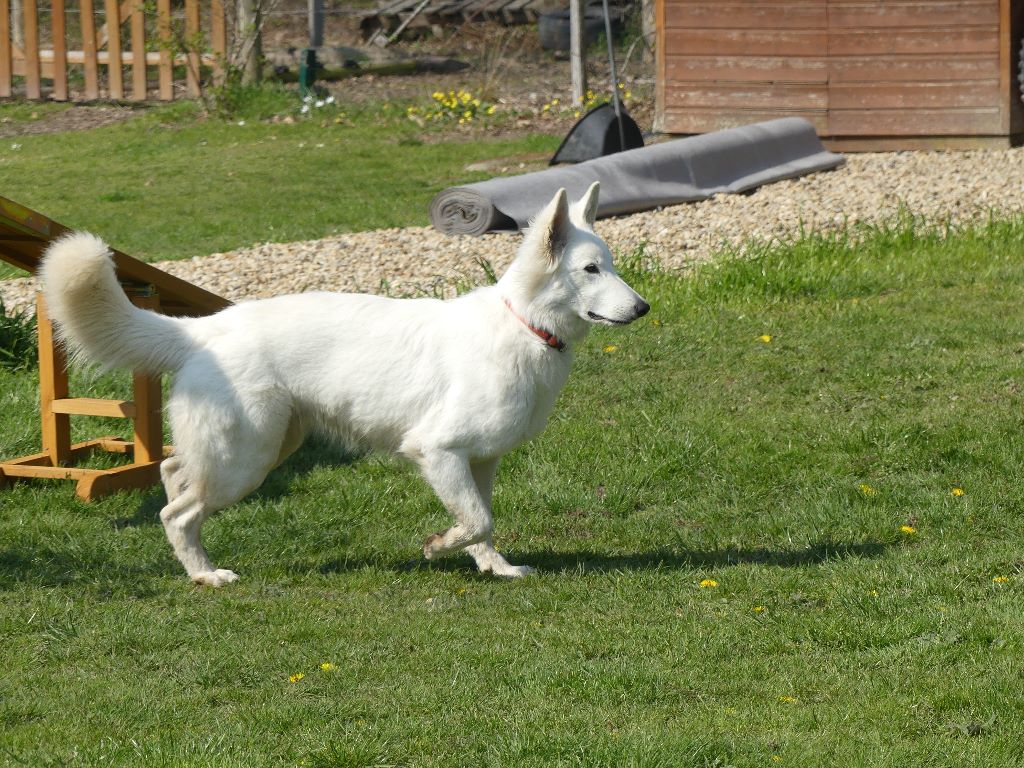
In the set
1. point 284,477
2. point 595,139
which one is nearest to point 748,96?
point 595,139

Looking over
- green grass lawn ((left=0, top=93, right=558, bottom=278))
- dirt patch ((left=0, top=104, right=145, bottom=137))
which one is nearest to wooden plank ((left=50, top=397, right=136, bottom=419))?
green grass lawn ((left=0, top=93, right=558, bottom=278))

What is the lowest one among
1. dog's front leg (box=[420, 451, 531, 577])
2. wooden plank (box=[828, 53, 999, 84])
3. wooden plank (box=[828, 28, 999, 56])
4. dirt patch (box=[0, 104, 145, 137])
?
dog's front leg (box=[420, 451, 531, 577])

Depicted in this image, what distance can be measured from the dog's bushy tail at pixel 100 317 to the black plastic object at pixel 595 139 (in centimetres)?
995

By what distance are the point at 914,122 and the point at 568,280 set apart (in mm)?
11947

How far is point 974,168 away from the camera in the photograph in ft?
46.7

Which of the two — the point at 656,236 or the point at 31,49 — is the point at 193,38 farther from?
the point at 656,236

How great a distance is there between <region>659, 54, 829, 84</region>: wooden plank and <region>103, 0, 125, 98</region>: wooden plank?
8.51 metres

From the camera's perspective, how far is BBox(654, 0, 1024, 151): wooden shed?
1569cm

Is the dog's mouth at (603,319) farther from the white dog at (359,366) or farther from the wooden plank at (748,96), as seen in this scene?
the wooden plank at (748,96)

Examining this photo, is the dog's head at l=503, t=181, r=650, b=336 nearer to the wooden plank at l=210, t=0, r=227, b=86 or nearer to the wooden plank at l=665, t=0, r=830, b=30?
the wooden plank at l=665, t=0, r=830, b=30

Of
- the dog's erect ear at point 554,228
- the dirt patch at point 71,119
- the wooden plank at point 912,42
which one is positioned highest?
the wooden plank at point 912,42

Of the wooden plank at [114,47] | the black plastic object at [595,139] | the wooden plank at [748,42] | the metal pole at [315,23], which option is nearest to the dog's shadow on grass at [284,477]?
the black plastic object at [595,139]

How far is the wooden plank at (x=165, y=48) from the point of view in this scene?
1983 centimetres

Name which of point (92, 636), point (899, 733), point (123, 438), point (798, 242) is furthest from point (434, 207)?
point (899, 733)
